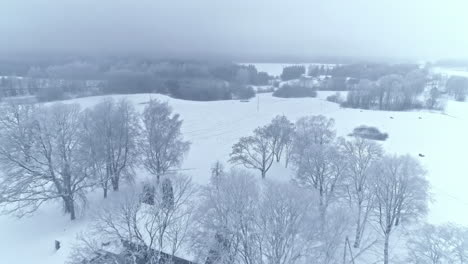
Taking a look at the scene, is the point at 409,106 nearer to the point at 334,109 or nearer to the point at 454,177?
the point at 334,109

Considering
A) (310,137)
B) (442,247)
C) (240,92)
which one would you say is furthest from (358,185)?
(240,92)

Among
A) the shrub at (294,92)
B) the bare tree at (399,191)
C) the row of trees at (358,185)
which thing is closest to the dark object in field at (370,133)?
the row of trees at (358,185)

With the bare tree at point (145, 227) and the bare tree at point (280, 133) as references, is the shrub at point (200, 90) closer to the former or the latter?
the bare tree at point (280, 133)

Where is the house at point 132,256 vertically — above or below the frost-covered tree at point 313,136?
below

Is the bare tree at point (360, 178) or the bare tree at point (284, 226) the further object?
the bare tree at point (360, 178)

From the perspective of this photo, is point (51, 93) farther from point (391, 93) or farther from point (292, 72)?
point (292, 72)

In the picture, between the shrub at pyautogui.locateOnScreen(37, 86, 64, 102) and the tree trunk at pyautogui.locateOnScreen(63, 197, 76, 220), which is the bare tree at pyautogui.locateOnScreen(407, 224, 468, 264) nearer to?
the tree trunk at pyautogui.locateOnScreen(63, 197, 76, 220)
